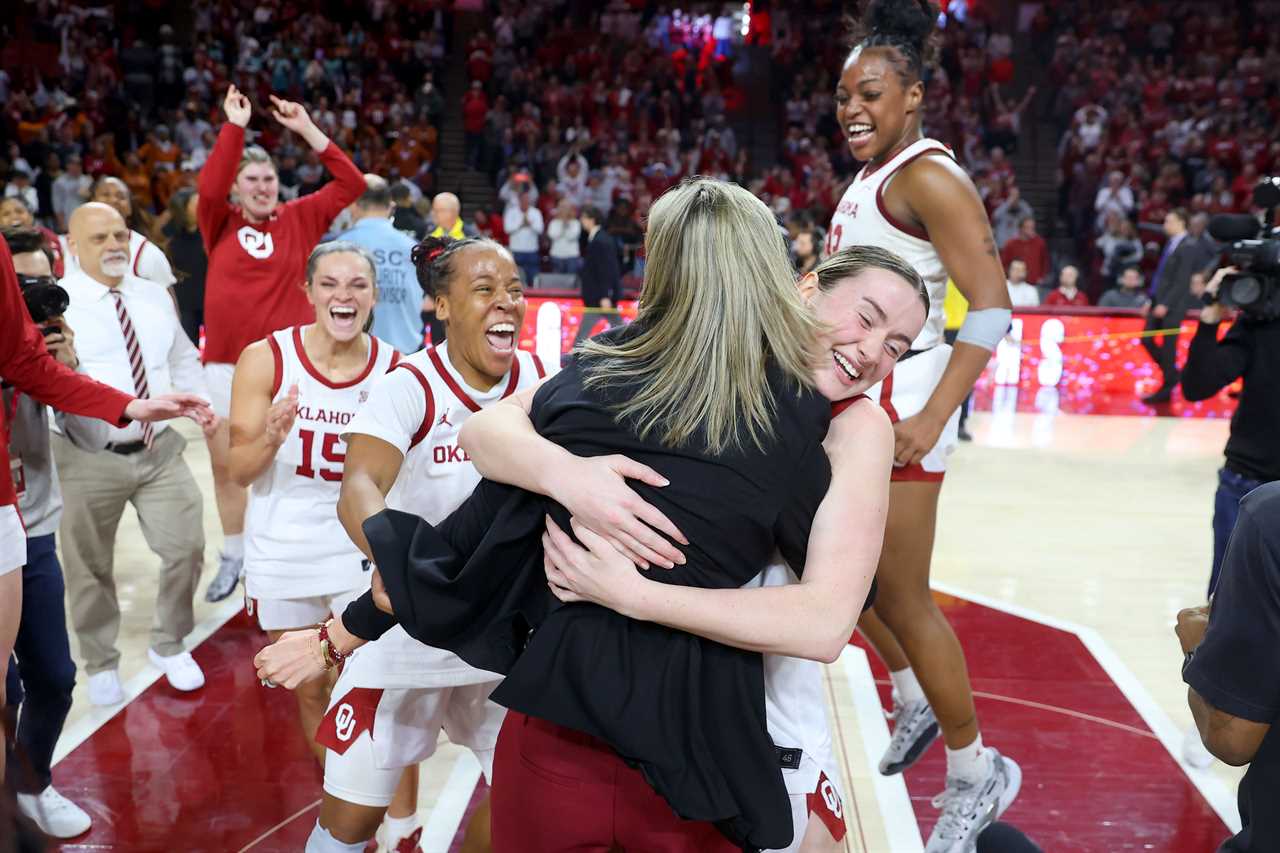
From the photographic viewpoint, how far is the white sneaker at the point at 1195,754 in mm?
3908

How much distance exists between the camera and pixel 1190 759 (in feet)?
12.9

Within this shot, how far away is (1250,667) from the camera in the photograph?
1.68 metres

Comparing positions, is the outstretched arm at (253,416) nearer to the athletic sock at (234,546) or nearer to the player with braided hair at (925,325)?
the player with braided hair at (925,325)

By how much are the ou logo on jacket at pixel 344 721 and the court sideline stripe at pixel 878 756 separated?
155 centimetres

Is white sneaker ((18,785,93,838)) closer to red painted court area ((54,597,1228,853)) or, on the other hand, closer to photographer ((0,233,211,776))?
red painted court area ((54,597,1228,853))

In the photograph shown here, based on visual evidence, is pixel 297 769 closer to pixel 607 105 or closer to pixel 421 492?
pixel 421 492

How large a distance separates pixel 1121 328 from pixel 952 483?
179 inches

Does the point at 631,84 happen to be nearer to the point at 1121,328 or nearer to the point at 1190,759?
the point at 1121,328

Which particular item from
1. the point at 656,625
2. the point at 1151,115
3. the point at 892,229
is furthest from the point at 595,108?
the point at 656,625

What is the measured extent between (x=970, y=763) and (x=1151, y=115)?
53.2 ft

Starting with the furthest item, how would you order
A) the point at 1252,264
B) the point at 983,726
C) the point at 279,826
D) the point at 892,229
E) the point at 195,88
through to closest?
the point at 195,88
the point at 983,726
the point at 1252,264
the point at 279,826
the point at 892,229

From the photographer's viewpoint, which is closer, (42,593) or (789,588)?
(789,588)

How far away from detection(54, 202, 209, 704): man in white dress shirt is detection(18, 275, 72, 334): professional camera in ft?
3.27

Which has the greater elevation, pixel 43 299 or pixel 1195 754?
pixel 43 299
